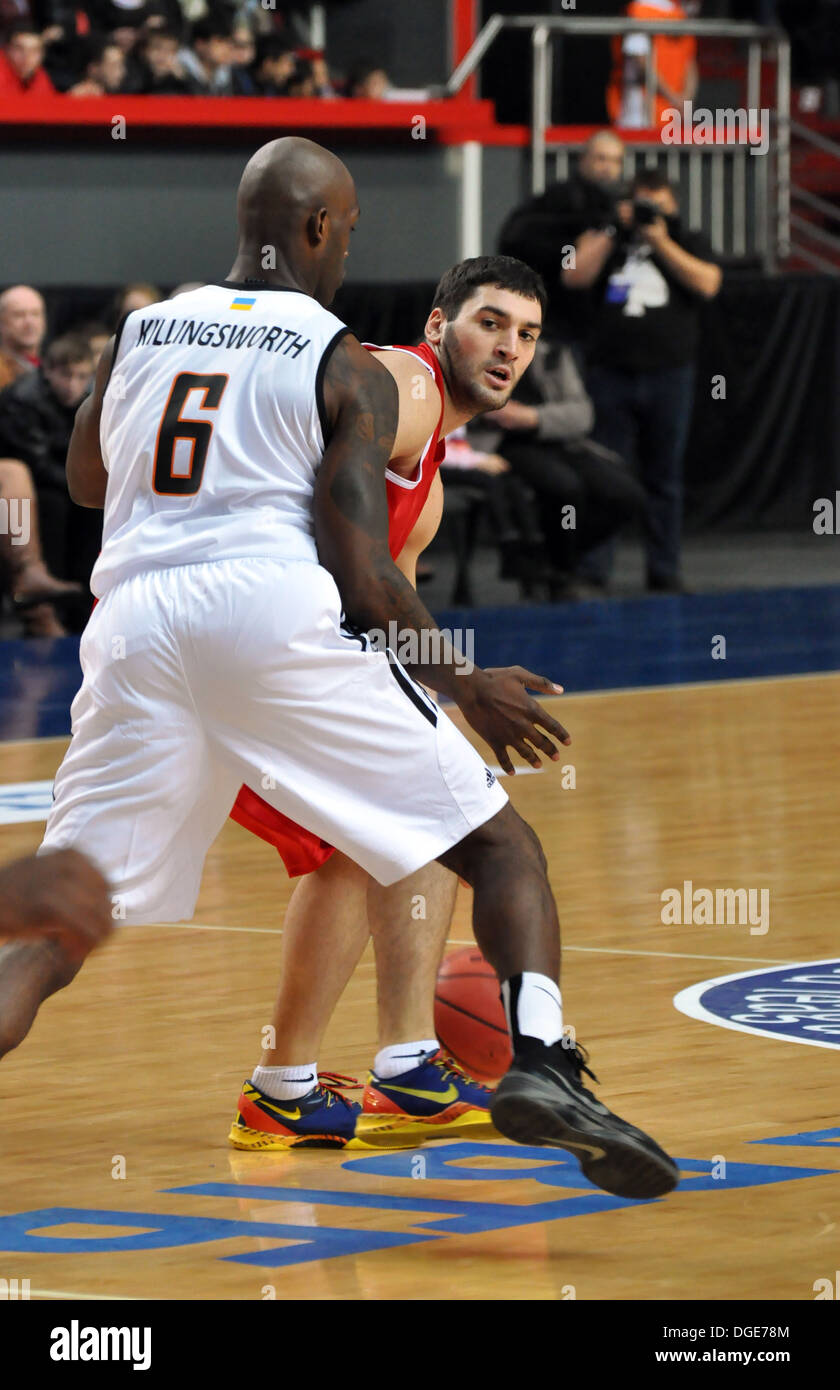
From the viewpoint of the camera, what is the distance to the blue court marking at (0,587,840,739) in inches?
466

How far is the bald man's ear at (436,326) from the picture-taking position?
5.04 metres

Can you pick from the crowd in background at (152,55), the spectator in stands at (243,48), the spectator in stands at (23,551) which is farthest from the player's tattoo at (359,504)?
the spectator in stands at (243,48)

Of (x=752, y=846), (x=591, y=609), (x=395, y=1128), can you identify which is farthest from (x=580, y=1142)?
(x=591, y=609)

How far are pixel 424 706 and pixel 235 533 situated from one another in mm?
409

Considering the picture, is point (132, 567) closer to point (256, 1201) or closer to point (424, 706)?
point (424, 706)

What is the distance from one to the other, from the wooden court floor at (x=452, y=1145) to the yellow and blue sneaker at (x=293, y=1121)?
6 centimetres

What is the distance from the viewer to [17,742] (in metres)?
10.3

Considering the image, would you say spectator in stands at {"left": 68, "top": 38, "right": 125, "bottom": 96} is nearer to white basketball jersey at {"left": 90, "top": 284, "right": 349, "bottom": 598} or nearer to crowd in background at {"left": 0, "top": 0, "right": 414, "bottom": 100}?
crowd in background at {"left": 0, "top": 0, "right": 414, "bottom": 100}

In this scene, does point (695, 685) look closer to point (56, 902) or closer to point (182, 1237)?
point (182, 1237)

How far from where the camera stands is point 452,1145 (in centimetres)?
486

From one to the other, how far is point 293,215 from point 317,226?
0.05 meters

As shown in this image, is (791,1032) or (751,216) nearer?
(791,1032)

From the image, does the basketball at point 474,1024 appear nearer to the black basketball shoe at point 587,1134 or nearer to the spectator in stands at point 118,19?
the black basketball shoe at point 587,1134

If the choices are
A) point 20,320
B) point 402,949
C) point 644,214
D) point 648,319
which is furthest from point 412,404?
point 648,319
